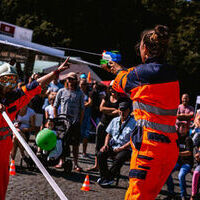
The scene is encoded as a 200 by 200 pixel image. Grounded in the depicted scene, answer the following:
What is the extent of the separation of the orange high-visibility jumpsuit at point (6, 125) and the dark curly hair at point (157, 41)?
1.30 m

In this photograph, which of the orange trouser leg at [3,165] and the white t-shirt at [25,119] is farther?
the white t-shirt at [25,119]

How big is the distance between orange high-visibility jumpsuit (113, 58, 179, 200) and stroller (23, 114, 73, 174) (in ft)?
15.6

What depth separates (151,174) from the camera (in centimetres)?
310

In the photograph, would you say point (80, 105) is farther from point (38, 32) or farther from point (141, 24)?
point (141, 24)

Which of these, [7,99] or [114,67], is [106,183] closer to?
[7,99]

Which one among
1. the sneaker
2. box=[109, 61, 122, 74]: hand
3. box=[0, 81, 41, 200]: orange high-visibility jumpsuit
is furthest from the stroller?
box=[109, 61, 122, 74]: hand

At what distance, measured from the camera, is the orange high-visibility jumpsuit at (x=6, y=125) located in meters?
3.75

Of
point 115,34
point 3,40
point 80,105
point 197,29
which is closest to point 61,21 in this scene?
point 115,34

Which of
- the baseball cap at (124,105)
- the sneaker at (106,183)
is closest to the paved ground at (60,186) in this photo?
the sneaker at (106,183)

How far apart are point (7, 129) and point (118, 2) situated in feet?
93.0

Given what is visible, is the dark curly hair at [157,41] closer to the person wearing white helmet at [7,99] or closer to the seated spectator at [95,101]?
the person wearing white helmet at [7,99]

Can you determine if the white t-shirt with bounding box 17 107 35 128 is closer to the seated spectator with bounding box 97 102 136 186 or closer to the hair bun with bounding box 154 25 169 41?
the seated spectator with bounding box 97 102 136 186

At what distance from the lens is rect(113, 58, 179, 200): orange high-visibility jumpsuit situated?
310 cm

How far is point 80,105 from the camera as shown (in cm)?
859
